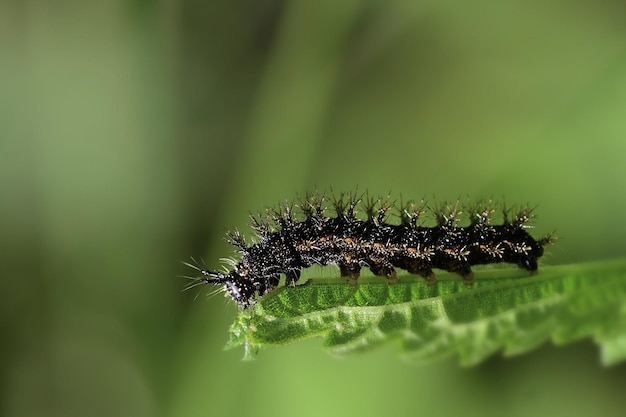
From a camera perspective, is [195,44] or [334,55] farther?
[195,44]

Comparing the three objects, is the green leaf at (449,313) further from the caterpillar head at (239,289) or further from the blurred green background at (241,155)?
the blurred green background at (241,155)

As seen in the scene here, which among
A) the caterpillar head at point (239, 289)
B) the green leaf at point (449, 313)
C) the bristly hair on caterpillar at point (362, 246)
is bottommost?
the green leaf at point (449, 313)

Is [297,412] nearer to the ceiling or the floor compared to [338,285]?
nearer to the floor

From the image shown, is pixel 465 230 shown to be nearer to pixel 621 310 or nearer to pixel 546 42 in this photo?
pixel 621 310

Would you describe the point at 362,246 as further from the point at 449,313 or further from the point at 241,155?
the point at 241,155

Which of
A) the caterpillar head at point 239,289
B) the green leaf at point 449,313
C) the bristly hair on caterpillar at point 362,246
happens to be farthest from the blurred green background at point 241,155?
the green leaf at point 449,313

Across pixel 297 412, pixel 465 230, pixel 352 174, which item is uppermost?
pixel 352 174

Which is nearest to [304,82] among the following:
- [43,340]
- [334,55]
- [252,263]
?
[334,55]
